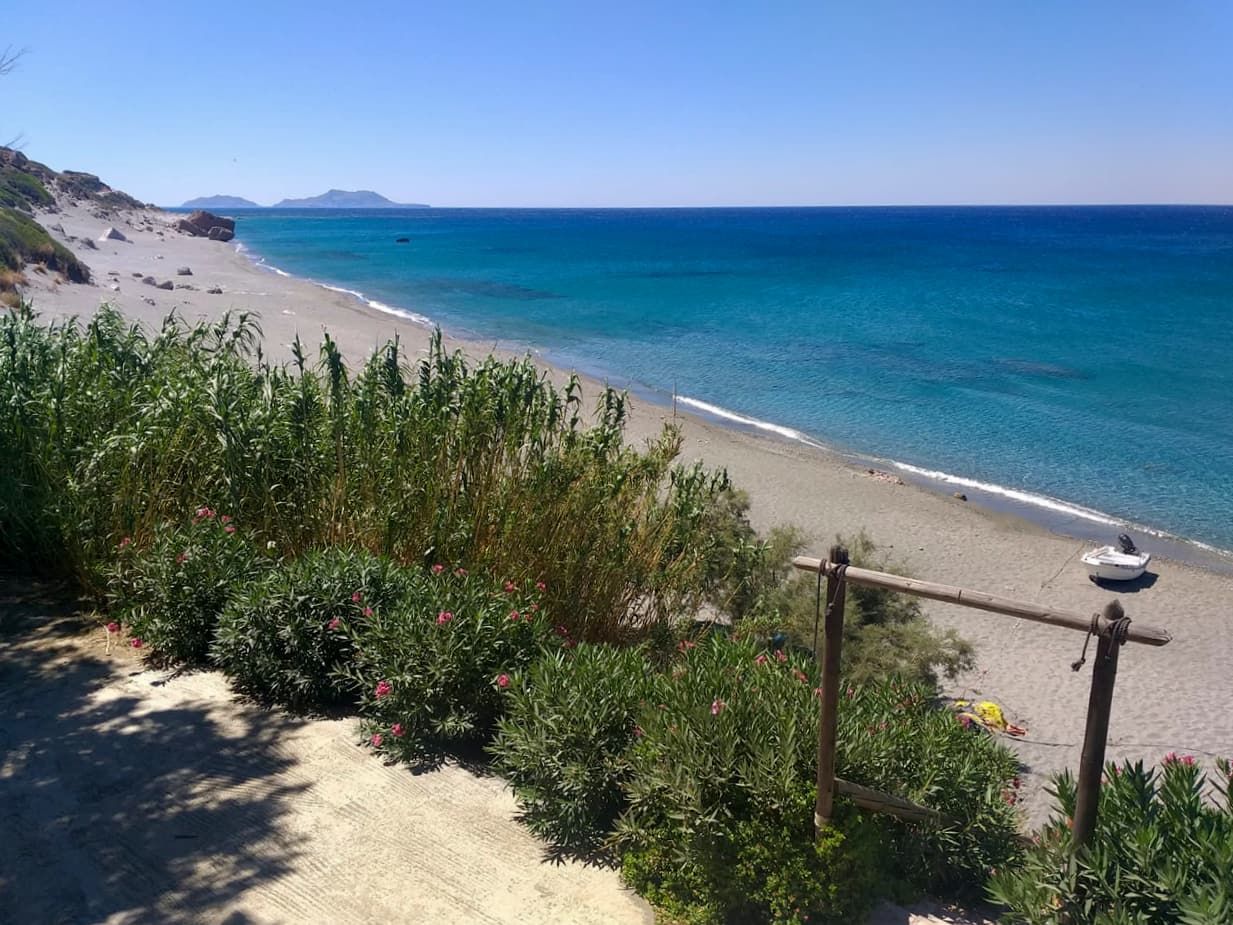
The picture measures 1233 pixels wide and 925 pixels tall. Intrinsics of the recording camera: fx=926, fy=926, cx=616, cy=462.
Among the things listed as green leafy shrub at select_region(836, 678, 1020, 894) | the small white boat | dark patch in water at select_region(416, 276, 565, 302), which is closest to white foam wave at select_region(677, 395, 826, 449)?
the small white boat

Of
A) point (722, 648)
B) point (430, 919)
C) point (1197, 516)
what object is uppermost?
point (722, 648)

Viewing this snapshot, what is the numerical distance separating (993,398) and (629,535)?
916 inches

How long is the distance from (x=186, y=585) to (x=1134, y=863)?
5091mm

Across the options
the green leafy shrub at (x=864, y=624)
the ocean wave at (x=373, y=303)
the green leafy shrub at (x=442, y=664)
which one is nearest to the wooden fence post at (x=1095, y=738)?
the green leafy shrub at (x=442, y=664)

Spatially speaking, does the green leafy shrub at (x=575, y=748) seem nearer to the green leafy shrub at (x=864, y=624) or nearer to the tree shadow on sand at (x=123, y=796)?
the tree shadow on sand at (x=123, y=796)

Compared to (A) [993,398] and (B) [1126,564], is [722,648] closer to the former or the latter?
(B) [1126,564]

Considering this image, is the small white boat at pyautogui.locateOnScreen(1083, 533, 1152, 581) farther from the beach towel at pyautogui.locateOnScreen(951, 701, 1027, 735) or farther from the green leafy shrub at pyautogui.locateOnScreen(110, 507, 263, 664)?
the green leafy shrub at pyautogui.locateOnScreen(110, 507, 263, 664)

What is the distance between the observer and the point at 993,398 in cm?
2670

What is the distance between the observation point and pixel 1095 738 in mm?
3160

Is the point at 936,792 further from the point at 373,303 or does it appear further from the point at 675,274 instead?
the point at 675,274

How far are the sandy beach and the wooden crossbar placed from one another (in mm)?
5354

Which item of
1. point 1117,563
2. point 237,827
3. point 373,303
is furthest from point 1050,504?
point 373,303

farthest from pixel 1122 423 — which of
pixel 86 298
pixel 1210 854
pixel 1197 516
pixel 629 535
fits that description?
pixel 86 298

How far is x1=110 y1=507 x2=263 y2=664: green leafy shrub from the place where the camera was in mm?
5645
